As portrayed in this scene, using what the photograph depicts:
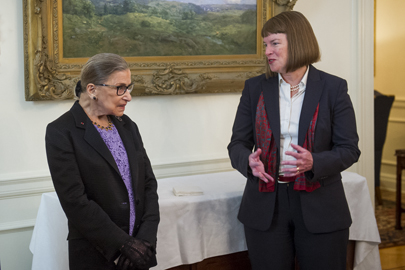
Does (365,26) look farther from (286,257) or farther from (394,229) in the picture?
(286,257)

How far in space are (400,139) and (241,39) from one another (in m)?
4.10

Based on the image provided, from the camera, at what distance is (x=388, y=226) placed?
5.10 meters

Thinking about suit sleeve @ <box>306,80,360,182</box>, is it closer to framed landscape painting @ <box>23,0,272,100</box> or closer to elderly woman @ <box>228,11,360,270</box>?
elderly woman @ <box>228,11,360,270</box>

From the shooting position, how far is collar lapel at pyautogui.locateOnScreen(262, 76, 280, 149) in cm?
209

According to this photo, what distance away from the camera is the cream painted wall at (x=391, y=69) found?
6.54m

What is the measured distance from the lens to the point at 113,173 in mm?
1868

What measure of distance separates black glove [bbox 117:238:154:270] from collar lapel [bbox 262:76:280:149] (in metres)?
0.78

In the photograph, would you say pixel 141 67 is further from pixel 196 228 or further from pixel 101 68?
pixel 101 68

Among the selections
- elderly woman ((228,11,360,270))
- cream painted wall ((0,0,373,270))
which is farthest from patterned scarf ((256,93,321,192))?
cream painted wall ((0,0,373,270))

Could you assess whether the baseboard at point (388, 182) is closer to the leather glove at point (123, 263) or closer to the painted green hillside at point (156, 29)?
the painted green hillside at point (156, 29)

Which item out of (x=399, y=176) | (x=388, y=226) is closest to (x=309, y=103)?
(x=399, y=176)

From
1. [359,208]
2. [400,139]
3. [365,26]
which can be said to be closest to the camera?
[359,208]

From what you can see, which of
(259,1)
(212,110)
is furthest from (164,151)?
(259,1)

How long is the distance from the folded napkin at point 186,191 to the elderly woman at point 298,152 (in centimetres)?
69
